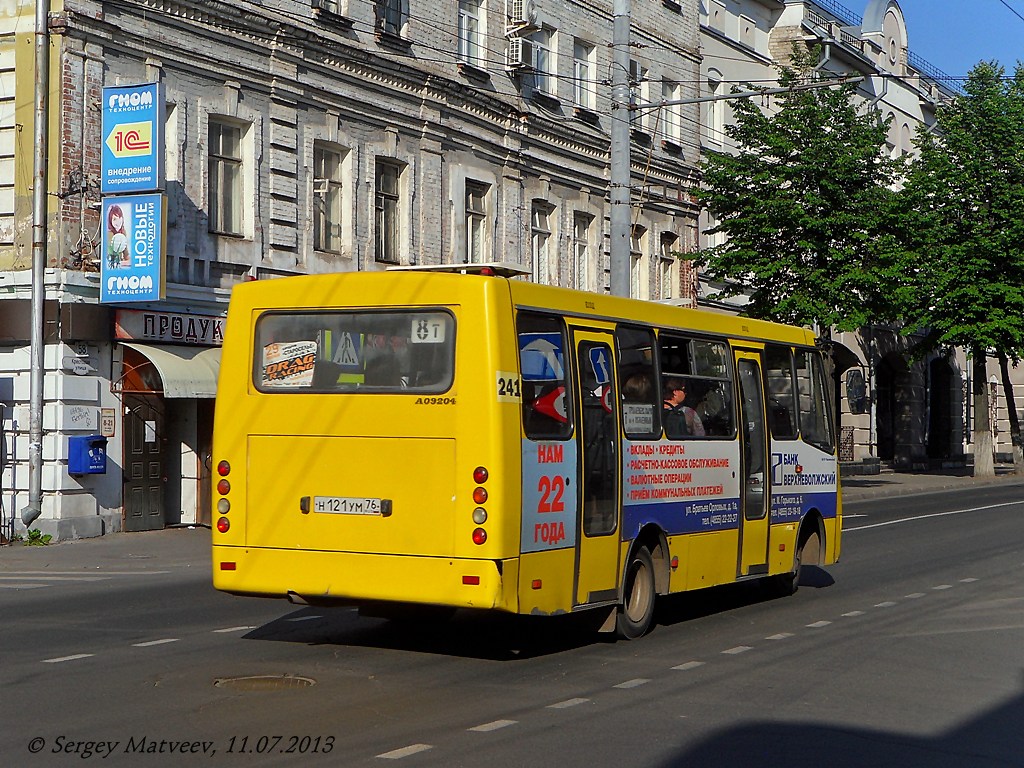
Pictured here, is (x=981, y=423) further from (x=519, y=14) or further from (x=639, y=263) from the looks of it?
(x=519, y=14)

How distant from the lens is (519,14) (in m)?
31.4

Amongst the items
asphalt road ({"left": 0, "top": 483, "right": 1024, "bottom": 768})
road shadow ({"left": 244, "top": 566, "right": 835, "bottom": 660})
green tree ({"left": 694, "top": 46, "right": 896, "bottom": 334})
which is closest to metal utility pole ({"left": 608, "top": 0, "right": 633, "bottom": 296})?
asphalt road ({"left": 0, "top": 483, "right": 1024, "bottom": 768})

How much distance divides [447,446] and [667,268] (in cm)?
2923

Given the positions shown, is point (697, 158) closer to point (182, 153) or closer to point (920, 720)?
point (182, 153)

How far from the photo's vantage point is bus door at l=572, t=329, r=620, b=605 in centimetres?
1062

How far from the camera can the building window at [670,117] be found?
124 ft

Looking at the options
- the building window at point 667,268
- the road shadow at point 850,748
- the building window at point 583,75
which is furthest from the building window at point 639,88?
the road shadow at point 850,748

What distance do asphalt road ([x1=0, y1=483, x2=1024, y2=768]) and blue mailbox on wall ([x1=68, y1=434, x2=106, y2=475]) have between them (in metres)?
5.06

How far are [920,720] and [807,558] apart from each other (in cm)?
675

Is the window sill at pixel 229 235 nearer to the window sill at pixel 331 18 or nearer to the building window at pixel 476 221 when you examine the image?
the window sill at pixel 331 18

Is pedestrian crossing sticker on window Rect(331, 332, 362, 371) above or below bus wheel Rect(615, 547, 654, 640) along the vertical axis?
above

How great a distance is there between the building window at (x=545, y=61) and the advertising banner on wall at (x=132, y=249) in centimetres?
1383

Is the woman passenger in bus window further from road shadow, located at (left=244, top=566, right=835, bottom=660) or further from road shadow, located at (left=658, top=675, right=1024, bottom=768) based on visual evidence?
road shadow, located at (left=658, top=675, right=1024, bottom=768)

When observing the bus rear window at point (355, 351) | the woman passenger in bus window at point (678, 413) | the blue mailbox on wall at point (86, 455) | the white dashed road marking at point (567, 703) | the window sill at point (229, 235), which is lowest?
the white dashed road marking at point (567, 703)
